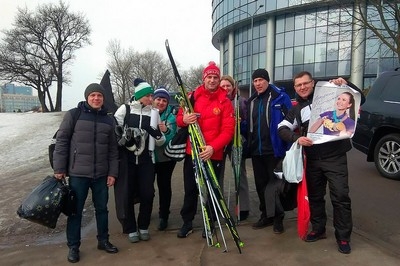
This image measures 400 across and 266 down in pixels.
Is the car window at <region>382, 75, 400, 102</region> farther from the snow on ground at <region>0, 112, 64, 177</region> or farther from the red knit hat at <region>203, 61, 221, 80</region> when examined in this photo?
the snow on ground at <region>0, 112, 64, 177</region>

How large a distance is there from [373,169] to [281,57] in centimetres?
3281

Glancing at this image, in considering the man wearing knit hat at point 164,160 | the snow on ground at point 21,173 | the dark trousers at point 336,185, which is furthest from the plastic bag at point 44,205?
the dark trousers at point 336,185

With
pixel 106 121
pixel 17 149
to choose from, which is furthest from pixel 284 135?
pixel 17 149

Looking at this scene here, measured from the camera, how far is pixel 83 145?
11.5 ft

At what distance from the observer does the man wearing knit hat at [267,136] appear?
13.1 feet

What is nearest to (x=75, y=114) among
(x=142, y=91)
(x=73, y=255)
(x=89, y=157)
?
(x=89, y=157)

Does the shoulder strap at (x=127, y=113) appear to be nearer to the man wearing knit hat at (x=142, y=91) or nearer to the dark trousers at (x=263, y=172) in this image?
the man wearing knit hat at (x=142, y=91)

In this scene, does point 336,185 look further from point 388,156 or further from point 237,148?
point 388,156

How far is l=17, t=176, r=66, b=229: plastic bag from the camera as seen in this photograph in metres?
3.32

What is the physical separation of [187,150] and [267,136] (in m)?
0.94

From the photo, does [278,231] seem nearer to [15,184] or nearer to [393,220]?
[393,220]

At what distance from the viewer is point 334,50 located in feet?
107

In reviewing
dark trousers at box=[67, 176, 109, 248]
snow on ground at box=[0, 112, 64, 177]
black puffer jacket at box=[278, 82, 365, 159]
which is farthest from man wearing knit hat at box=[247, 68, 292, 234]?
snow on ground at box=[0, 112, 64, 177]

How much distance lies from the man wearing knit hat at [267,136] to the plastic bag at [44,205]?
7.23ft
